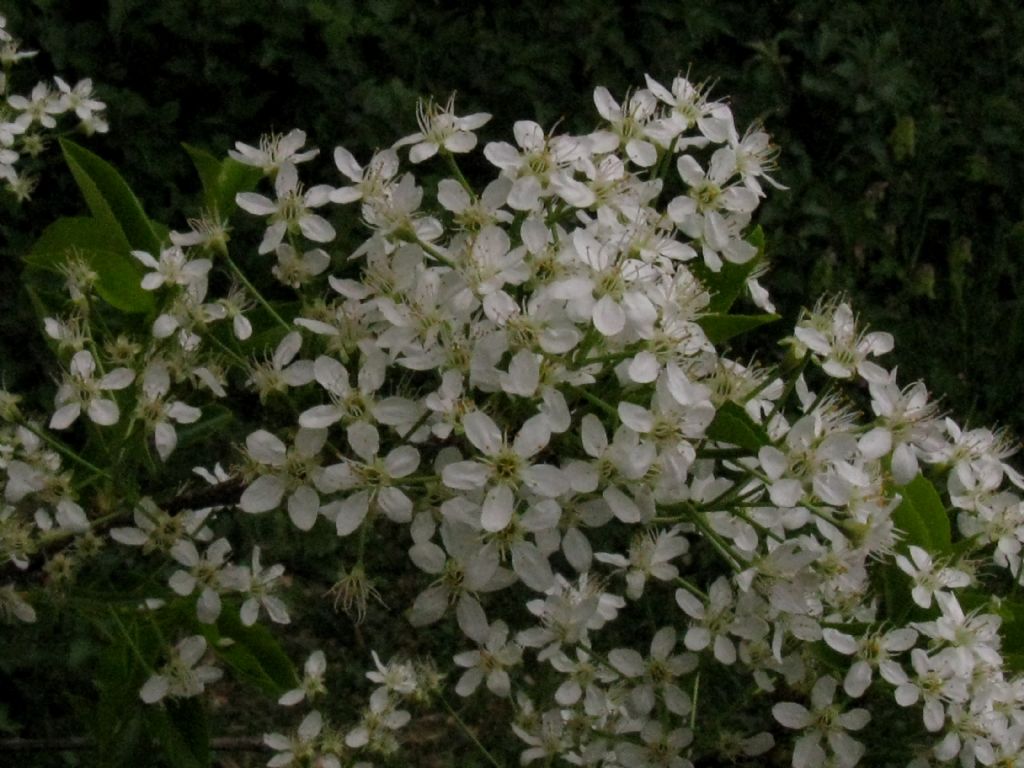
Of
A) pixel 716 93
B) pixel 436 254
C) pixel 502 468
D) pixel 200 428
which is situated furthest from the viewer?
pixel 716 93

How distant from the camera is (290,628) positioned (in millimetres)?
2773

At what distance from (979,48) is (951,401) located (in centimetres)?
111

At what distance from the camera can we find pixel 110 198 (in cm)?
107

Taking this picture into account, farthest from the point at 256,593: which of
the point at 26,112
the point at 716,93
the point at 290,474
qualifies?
the point at 716,93

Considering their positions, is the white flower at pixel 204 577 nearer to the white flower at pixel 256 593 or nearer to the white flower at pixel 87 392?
the white flower at pixel 256 593

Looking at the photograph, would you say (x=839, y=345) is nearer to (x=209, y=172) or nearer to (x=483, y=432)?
(x=483, y=432)

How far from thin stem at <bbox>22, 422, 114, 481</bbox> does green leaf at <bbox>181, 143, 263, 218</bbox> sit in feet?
0.78

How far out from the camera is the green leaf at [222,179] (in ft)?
3.54

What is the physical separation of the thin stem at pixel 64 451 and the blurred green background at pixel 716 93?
64.6 inches

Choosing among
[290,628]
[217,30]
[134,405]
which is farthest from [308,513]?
[217,30]

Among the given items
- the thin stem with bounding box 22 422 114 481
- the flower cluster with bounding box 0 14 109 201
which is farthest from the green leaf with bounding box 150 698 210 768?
the flower cluster with bounding box 0 14 109 201

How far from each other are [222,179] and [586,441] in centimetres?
47

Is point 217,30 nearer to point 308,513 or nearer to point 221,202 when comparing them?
point 221,202

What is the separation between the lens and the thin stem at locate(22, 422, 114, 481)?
1001 millimetres
